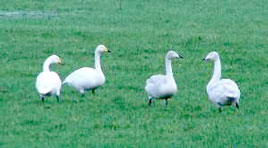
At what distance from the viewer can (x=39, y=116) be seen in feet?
50.4

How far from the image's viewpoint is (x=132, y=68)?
2230 cm

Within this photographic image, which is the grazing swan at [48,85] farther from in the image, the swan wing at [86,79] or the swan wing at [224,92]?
the swan wing at [224,92]

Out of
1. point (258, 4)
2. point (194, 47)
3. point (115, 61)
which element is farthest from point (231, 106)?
point (258, 4)

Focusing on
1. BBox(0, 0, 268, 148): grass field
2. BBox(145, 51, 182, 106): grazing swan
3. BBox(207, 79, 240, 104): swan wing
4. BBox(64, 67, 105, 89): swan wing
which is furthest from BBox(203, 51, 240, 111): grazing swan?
BBox(64, 67, 105, 89): swan wing

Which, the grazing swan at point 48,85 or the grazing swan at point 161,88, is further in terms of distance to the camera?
the grazing swan at point 48,85

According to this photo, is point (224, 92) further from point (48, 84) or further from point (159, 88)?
point (48, 84)

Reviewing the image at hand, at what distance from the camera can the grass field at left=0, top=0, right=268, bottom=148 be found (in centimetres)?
1395

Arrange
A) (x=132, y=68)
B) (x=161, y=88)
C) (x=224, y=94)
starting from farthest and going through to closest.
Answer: (x=132, y=68) < (x=161, y=88) < (x=224, y=94)

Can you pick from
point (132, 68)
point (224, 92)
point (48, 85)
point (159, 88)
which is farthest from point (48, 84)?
point (132, 68)

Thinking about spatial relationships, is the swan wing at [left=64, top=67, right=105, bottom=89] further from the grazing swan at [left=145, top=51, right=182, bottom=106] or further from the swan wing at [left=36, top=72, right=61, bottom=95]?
the grazing swan at [left=145, top=51, right=182, bottom=106]

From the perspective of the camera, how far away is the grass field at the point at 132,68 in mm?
13945

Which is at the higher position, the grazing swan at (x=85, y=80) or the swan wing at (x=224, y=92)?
the grazing swan at (x=85, y=80)

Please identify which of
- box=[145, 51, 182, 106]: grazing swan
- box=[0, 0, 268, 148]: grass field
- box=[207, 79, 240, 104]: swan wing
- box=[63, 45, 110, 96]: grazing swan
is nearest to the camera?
box=[0, 0, 268, 148]: grass field

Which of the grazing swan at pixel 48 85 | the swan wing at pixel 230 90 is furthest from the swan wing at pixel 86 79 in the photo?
the swan wing at pixel 230 90
